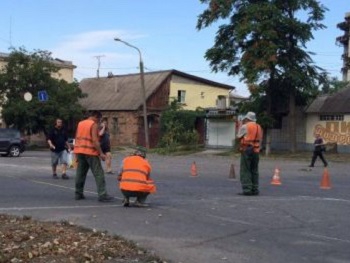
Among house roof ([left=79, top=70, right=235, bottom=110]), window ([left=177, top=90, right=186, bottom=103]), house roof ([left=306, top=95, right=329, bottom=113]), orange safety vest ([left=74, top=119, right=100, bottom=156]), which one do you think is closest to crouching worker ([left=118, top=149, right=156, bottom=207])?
orange safety vest ([left=74, top=119, right=100, bottom=156])

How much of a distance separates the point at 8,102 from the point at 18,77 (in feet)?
7.69

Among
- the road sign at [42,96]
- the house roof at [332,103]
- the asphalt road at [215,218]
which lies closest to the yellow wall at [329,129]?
the house roof at [332,103]

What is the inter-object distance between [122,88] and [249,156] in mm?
48988

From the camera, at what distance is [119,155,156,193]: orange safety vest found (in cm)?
1163

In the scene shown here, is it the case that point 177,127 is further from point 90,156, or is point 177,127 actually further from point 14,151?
point 90,156

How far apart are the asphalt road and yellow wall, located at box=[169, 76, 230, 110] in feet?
145

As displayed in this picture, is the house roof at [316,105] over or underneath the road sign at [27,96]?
underneath

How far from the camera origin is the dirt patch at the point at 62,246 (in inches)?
270

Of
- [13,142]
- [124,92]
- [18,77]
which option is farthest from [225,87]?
[13,142]

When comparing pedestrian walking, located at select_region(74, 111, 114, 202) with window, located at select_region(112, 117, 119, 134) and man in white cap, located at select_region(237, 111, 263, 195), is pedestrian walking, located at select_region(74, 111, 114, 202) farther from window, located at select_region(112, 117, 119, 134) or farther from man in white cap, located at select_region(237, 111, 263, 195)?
window, located at select_region(112, 117, 119, 134)

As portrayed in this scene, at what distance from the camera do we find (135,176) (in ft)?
38.5

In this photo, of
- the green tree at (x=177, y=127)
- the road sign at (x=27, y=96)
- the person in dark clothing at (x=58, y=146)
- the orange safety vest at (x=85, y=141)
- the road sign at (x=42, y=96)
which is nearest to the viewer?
the orange safety vest at (x=85, y=141)

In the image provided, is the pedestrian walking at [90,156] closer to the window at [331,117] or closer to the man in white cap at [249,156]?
the man in white cap at [249,156]

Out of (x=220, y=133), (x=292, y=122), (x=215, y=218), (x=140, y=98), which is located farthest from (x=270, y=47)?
(x=215, y=218)
